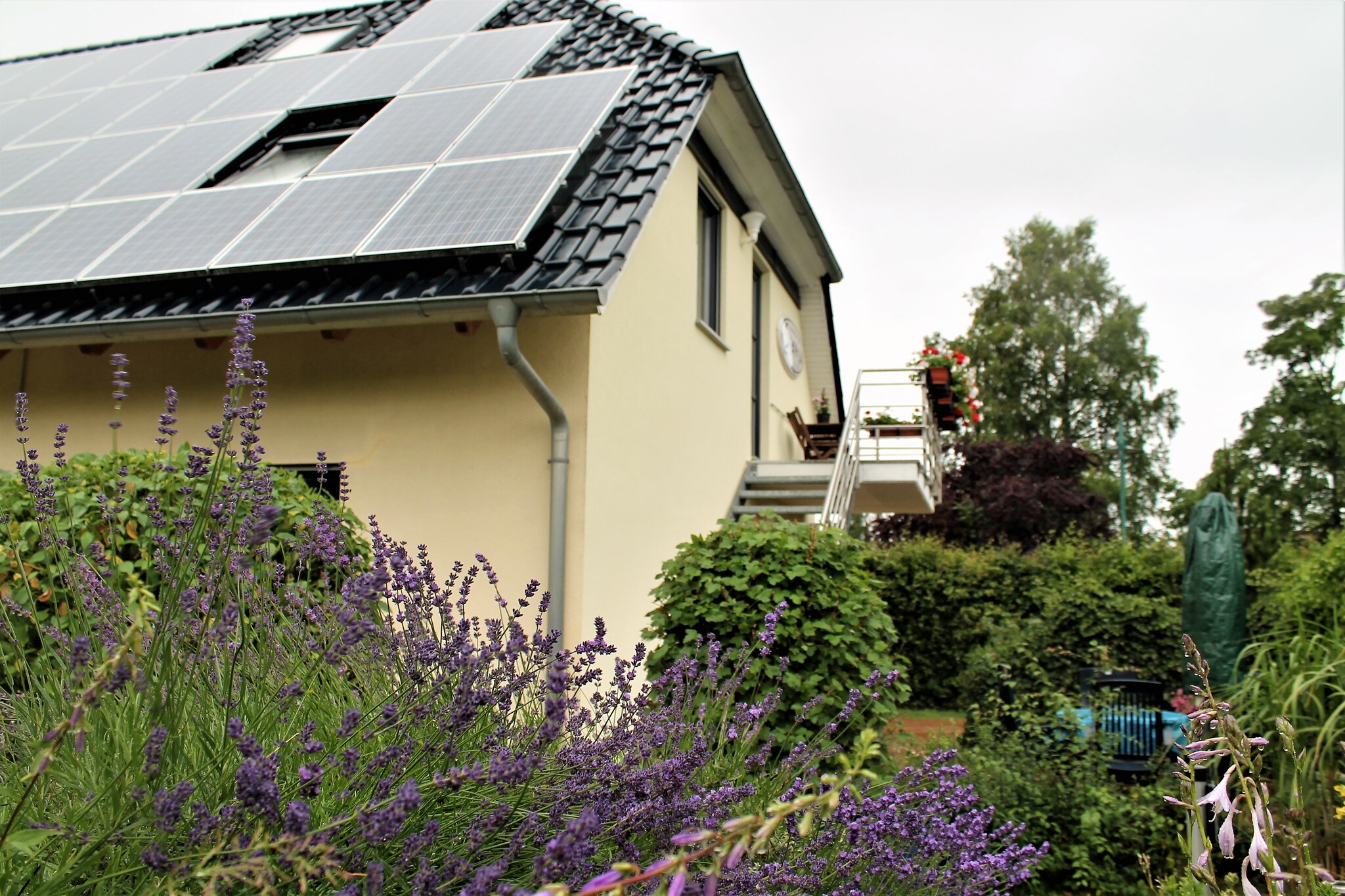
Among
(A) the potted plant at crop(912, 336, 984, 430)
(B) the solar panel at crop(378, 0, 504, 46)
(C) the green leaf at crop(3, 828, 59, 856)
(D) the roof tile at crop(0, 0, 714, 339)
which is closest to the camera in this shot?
(C) the green leaf at crop(3, 828, 59, 856)

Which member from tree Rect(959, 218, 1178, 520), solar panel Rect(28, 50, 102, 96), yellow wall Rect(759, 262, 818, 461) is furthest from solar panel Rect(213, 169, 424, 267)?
tree Rect(959, 218, 1178, 520)

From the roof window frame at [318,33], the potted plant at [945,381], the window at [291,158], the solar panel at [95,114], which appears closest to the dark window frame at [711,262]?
the window at [291,158]

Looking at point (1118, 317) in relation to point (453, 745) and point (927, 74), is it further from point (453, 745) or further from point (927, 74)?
point (453, 745)

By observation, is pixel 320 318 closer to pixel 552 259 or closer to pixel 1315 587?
pixel 552 259

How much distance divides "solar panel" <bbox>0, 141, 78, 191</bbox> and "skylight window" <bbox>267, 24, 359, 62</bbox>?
217cm

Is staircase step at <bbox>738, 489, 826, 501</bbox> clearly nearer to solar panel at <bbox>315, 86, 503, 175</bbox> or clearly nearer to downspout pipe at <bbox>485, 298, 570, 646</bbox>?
downspout pipe at <bbox>485, 298, 570, 646</bbox>

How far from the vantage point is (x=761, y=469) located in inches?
438

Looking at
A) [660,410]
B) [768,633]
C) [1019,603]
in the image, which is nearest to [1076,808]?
[768,633]

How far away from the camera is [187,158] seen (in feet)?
25.1

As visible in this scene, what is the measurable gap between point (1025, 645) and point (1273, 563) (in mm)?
3570

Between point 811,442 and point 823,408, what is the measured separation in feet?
3.86

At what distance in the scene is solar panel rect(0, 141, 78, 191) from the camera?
809 cm

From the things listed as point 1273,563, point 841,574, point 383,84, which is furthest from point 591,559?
point 1273,563

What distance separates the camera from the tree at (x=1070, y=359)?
31828 millimetres
